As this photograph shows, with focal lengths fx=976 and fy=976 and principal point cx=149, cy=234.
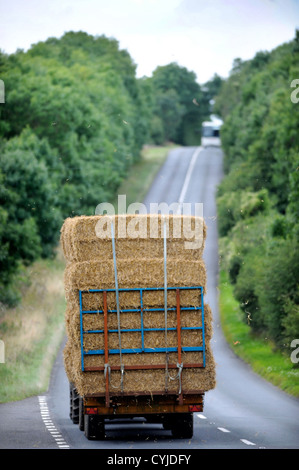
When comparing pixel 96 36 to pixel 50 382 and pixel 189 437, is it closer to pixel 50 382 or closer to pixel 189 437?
pixel 50 382

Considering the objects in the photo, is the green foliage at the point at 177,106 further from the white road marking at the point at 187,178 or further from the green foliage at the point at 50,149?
the green foliage at the point at 50,149

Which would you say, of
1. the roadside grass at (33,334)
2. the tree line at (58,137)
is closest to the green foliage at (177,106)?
the tree line at (58,137)

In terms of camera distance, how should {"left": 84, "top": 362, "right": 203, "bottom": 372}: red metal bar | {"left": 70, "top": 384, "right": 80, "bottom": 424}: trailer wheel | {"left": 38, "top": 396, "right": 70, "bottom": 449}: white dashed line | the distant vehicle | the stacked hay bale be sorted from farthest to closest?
the distant vehicle < {"left": 70, "top": 384, "right": 80, "bottom": 424}: trailer wheel < {"left": 38, "top": 396, "right": 70, "bottom": 449}: white dashed line < the stacked hay bale < {"left": 84, "top": 362, "right": 203, "bottom": 372}: red metal bar

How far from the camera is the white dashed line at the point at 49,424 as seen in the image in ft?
63.0

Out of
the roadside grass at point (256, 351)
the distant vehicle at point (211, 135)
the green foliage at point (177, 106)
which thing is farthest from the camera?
the green foliage at point (177, 106)

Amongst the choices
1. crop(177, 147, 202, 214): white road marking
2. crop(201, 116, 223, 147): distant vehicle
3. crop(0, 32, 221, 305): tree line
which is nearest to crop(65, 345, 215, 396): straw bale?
crop(0, 32, 221, 305): tree line

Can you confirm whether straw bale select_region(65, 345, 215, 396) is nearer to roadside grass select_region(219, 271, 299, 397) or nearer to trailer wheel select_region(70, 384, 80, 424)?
trailer wheel select_region(70, 384, 80, 424)

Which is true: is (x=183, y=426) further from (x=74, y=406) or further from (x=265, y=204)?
(x=265, y=204)

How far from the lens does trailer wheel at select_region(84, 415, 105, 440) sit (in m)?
19.7

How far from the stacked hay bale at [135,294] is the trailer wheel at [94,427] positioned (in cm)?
98

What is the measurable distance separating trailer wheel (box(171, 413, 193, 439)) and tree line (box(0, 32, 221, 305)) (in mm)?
27090

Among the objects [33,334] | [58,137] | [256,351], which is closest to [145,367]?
[256,351]

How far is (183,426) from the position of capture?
20.2 metres
